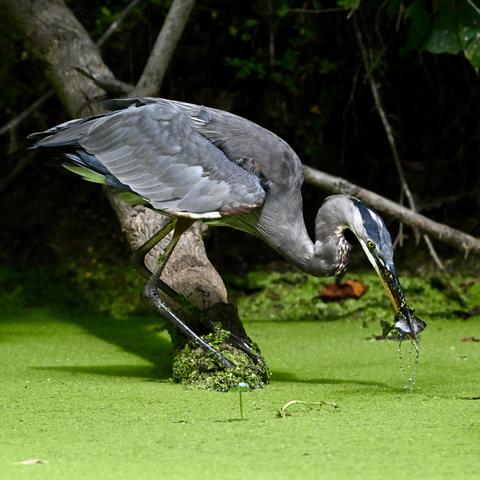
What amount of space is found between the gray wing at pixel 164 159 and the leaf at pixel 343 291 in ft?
6.70

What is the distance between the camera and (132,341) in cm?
538

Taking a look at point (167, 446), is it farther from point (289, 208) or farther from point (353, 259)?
point (353, 259)

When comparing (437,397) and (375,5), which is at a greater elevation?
(375,5)

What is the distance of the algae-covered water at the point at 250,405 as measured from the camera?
2.73m

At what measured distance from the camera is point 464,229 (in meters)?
6.93

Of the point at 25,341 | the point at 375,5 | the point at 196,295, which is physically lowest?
the point at 25,341

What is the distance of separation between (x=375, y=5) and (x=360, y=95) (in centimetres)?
80

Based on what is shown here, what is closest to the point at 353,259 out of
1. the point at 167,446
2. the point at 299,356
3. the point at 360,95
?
the point at 360,95

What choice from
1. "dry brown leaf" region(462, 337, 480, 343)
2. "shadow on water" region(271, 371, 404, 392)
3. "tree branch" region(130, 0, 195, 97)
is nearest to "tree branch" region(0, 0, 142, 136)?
"tree branch" region(130, 0, 195, 97)

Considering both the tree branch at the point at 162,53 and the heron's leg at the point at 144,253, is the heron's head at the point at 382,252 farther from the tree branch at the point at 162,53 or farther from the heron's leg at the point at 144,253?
the tree branch at the point at 162,53

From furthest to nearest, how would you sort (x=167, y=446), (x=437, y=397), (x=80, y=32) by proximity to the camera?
1. (x=80, y=32)
2. (x=437, y=397)
3. (x=167, y=446)

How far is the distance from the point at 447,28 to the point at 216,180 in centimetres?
209

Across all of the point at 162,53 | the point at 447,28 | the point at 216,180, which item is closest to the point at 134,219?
the point at 162,53

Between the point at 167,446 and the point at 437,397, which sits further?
the point at 437,397
